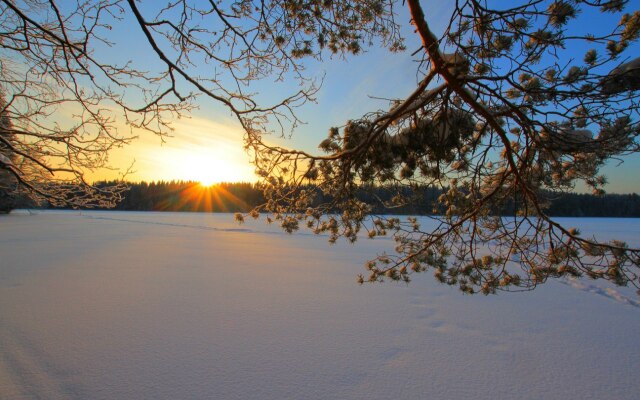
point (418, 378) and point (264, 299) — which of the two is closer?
point (418, 378)

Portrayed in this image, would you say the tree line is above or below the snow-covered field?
above

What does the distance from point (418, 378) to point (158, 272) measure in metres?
5.14

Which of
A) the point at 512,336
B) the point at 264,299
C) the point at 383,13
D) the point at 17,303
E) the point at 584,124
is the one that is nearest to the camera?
the point at 584,124

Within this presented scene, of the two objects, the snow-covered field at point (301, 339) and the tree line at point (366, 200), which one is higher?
the tree line at point (366, 200)

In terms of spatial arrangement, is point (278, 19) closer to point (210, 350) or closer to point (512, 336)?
point (210, 350)

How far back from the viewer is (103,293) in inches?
175

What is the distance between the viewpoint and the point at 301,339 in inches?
123

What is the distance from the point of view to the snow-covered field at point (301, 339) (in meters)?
2.35

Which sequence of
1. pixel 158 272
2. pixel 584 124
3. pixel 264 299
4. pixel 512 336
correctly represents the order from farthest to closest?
pixel 158 272 → pixel 264 299 → pixel 512 336 → pixel 584 124

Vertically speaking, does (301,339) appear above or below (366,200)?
below

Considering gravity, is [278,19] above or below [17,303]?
above

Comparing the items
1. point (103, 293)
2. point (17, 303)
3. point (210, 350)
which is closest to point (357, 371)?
point (210, 350)

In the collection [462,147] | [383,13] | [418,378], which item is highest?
[383,13]

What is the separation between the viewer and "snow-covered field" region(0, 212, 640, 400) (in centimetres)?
235
